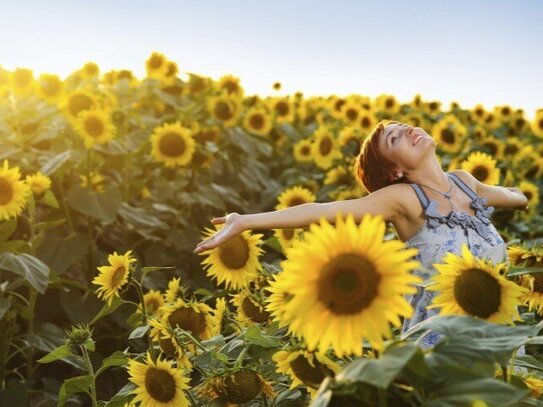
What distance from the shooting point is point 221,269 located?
2865 millimetres

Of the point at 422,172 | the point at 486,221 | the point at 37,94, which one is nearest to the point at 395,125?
the point at 422,172

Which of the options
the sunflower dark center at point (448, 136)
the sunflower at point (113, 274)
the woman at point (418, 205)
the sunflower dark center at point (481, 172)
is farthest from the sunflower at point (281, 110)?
the sunflower at point (113, 274)

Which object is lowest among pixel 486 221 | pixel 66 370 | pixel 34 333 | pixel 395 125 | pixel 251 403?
pixel 66 370

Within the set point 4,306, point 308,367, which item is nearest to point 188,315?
point 308,367

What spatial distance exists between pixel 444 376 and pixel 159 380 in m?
1.07

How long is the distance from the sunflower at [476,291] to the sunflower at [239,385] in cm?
54

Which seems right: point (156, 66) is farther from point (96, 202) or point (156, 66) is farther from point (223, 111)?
point (96, 202)

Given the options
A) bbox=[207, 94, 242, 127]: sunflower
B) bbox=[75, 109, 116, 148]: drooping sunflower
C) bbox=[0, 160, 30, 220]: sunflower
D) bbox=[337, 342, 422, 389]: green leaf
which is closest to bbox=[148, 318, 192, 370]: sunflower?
bbox=[337, 342, 422, 389]: green leaf

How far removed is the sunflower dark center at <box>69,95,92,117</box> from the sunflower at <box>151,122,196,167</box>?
53 cm

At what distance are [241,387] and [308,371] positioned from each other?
16.0 inches

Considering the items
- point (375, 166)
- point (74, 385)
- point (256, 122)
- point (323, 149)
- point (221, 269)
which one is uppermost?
point (375, 166)

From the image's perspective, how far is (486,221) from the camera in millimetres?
2877

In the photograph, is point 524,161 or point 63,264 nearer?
point 63,264

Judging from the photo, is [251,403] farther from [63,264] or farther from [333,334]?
[63,264]
